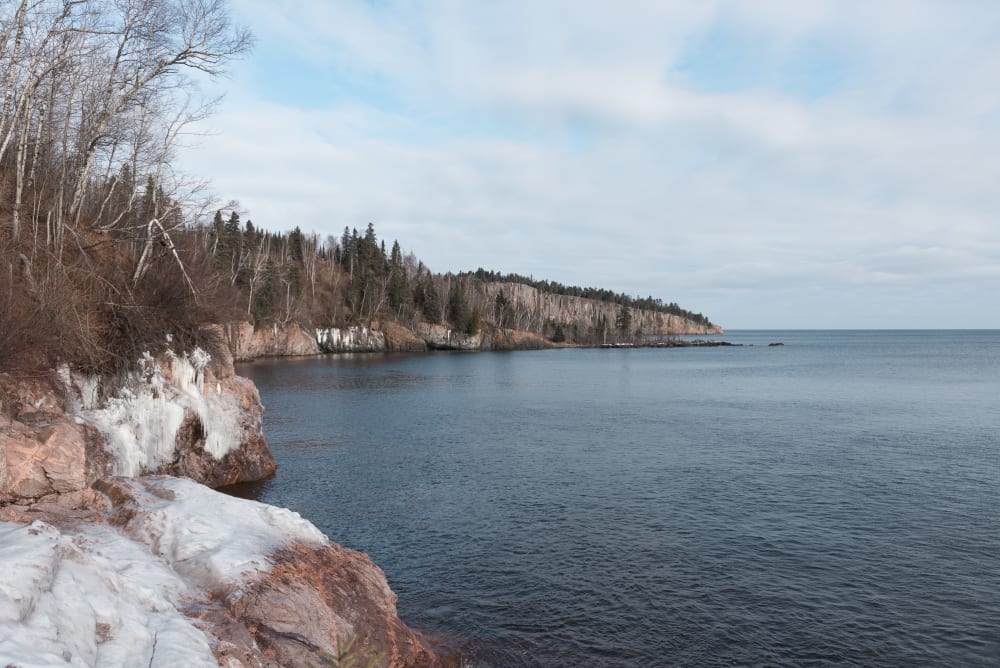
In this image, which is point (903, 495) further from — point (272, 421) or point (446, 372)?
point (446, 372)

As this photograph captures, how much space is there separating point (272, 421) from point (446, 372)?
126 feet

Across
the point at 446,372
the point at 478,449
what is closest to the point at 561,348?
the point at 446,372

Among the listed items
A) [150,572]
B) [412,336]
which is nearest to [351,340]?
[412,336]

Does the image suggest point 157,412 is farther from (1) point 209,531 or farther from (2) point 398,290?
(2) point 398,290

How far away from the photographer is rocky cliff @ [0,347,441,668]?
228 inches

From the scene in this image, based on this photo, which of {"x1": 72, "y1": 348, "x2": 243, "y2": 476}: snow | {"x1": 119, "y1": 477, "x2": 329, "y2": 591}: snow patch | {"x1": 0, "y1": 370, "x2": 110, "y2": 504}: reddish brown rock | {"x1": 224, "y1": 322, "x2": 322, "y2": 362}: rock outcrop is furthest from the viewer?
{"x1": 224, "y1": 322, "x2": 322, "y2": 362}: rock outcrop

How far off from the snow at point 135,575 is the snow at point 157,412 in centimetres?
558

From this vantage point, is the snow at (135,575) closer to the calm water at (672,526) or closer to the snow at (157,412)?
the calm water at (672,526)

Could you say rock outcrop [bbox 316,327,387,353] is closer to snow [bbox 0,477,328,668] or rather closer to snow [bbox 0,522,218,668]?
snow [bbox 0,477,328,668]

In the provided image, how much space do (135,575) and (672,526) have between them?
1314 centimetres

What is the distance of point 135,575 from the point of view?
23.4 ft

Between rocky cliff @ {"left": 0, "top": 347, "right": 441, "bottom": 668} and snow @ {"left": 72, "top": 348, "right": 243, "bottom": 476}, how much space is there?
1.77 feet

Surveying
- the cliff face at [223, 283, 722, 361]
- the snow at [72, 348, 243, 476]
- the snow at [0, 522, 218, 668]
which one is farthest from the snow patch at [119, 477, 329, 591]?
the cliff face at [223, 283, 722, 361]

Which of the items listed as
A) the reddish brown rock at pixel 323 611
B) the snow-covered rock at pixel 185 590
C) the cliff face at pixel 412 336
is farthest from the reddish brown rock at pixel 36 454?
the cliff face at pixel 412 336
